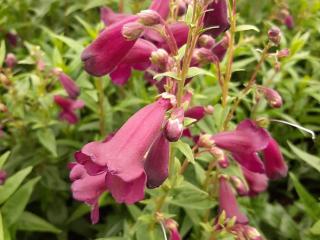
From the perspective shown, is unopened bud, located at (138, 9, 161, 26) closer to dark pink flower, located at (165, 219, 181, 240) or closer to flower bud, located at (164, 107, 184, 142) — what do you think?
flower bud, located at (164, 107, 184, 142)

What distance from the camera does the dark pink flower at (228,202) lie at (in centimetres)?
235

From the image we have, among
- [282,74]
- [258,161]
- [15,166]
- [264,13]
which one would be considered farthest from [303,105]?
[15,166]

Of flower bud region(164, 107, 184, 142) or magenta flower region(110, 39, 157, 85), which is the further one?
magenta flower region(110, 39, 157, 85)

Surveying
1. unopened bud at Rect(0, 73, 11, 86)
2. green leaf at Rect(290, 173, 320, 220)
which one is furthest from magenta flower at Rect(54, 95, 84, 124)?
green leaf at Rect(290, 173, 320, 220)

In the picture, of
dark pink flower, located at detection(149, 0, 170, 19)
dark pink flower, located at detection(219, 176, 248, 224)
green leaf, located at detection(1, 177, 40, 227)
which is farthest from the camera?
green leaf, located at detection(1, 177, 40, 227)

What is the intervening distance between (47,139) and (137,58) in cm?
107

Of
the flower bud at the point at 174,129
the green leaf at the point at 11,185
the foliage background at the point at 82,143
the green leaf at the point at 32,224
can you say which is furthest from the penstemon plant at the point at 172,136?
the green leaf at the point at 32,224

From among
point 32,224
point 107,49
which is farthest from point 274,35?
point 32,224

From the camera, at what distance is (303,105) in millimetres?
3514

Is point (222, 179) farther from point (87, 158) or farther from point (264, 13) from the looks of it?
point (264, 13)

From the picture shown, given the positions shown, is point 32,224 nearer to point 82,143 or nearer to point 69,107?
point 82,143

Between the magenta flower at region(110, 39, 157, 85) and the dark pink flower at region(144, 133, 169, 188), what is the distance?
0.55 m

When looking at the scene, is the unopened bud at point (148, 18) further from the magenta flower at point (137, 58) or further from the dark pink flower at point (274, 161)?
the dark pink flower at point (274, 161)

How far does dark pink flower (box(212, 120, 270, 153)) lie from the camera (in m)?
2.11
